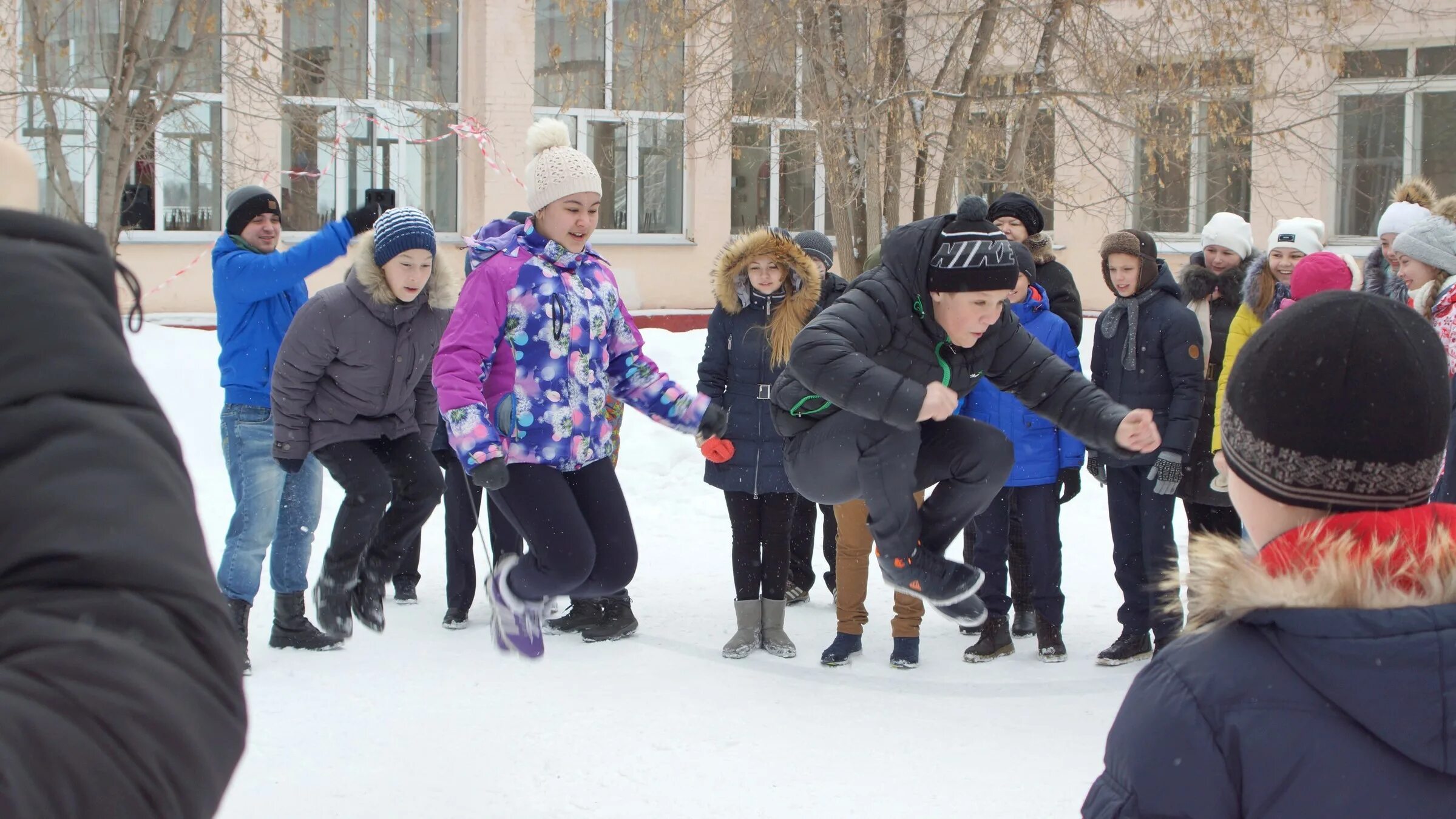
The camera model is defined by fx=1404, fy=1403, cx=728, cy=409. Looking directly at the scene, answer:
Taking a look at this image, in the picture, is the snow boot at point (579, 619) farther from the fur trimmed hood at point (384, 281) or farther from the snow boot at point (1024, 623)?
the snow boot at point (1024, 623)

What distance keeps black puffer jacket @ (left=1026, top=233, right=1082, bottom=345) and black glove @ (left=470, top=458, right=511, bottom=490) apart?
332cm

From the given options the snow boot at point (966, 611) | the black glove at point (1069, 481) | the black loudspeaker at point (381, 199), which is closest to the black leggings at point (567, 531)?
the snow boot at point (966, 611)

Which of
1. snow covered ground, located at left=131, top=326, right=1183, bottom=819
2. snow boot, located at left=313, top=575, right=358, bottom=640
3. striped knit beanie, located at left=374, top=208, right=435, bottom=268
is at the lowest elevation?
snow covered ground, located at left=131, top=326, right=1183, bottom=819

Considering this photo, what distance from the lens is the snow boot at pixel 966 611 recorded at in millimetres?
4852

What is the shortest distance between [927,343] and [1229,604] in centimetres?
306

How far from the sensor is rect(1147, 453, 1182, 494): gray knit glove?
625 centimetres

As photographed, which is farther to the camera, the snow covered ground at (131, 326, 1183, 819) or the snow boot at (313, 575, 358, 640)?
the snow boot at (313, 575, 358, 640)

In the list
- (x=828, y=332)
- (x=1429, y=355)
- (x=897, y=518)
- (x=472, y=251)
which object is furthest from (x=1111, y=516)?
(x=1429, y=355)

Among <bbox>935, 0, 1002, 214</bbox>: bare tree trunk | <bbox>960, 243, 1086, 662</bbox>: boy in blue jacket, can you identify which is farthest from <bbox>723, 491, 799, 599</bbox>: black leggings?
<bbox>935, 0, 1002, 214</bbox>: bare tree trunk

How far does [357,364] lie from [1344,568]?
16.2 ft

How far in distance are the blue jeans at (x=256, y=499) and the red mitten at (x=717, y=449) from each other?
196 centimetres

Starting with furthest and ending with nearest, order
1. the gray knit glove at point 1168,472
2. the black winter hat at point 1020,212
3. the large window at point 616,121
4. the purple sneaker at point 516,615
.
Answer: the large window at point 616,121
the black winter hat at point 1020,212
the gray knit glove at point 1168,472
the purple sneaker at point 516,615

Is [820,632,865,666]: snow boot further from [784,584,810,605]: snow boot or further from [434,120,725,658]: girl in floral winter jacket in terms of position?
[434,120,725,658]: girl in floral winter jacket

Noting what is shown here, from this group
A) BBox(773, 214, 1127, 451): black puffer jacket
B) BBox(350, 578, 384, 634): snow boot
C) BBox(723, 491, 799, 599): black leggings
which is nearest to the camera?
BBox(773, 214, 1127, 451): black puffer jacket
